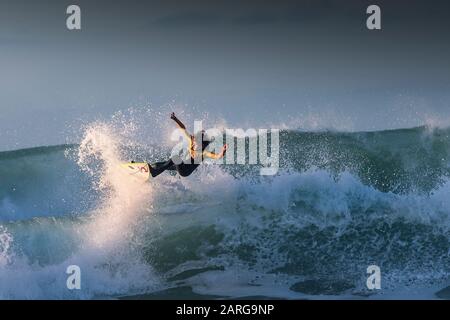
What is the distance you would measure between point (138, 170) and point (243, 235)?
2.55 meters

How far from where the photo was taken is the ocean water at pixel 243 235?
1752 centimetres

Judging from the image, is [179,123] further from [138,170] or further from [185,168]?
[138,170]

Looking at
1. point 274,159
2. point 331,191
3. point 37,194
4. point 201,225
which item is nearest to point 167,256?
point 201,225

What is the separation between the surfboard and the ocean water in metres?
1.24

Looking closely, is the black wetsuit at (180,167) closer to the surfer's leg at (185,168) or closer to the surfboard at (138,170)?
the surfer's leg at (185,168)

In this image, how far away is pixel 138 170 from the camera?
18.2 meters

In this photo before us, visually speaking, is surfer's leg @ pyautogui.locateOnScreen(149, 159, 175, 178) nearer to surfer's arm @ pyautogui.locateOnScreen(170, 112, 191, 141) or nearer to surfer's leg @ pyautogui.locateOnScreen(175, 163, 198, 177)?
surfer's leg @ pyautogui.locateOnScreen(175, 163, 198, 177)

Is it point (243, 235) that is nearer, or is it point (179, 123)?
point (179, 123)

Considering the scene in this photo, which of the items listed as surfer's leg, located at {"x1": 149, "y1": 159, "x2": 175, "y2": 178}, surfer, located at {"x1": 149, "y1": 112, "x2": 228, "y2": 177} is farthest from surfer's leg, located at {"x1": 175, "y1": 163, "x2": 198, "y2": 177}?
surfer's leg, located at {"x1": 149, "y1": 159, "x2": 175, "y2": 178}

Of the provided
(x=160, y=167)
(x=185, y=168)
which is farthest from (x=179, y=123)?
(x=160, y=167)

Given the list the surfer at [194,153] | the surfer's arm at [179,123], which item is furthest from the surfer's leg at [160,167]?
the surfer's arm at [179,123]

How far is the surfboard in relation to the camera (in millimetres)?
18031
